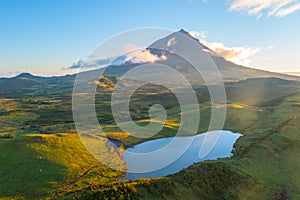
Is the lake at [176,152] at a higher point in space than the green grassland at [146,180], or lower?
lower

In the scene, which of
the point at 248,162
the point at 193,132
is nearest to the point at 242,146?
the point at 248,162

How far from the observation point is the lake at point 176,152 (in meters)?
60.7

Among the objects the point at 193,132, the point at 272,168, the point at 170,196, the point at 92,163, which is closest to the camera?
the point at 170,196

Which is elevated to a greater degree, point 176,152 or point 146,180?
point 146,180

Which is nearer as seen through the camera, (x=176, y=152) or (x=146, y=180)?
(x=146, y=180)

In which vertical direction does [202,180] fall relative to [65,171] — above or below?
above

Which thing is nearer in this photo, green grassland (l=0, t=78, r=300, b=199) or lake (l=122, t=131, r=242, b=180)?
green grassland (l=0, t=78, r=300, b=199)

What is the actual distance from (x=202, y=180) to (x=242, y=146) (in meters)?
33.2

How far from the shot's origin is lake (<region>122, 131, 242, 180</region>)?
60.7m

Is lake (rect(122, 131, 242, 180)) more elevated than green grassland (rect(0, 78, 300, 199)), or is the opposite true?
green grassland (rect(0, 78, 300, 199))

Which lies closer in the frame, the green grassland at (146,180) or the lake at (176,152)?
the green grassland at (146,180)

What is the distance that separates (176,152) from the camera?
243ft

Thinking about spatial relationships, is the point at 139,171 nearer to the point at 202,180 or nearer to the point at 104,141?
the point at 202,180

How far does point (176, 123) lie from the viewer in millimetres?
111688
